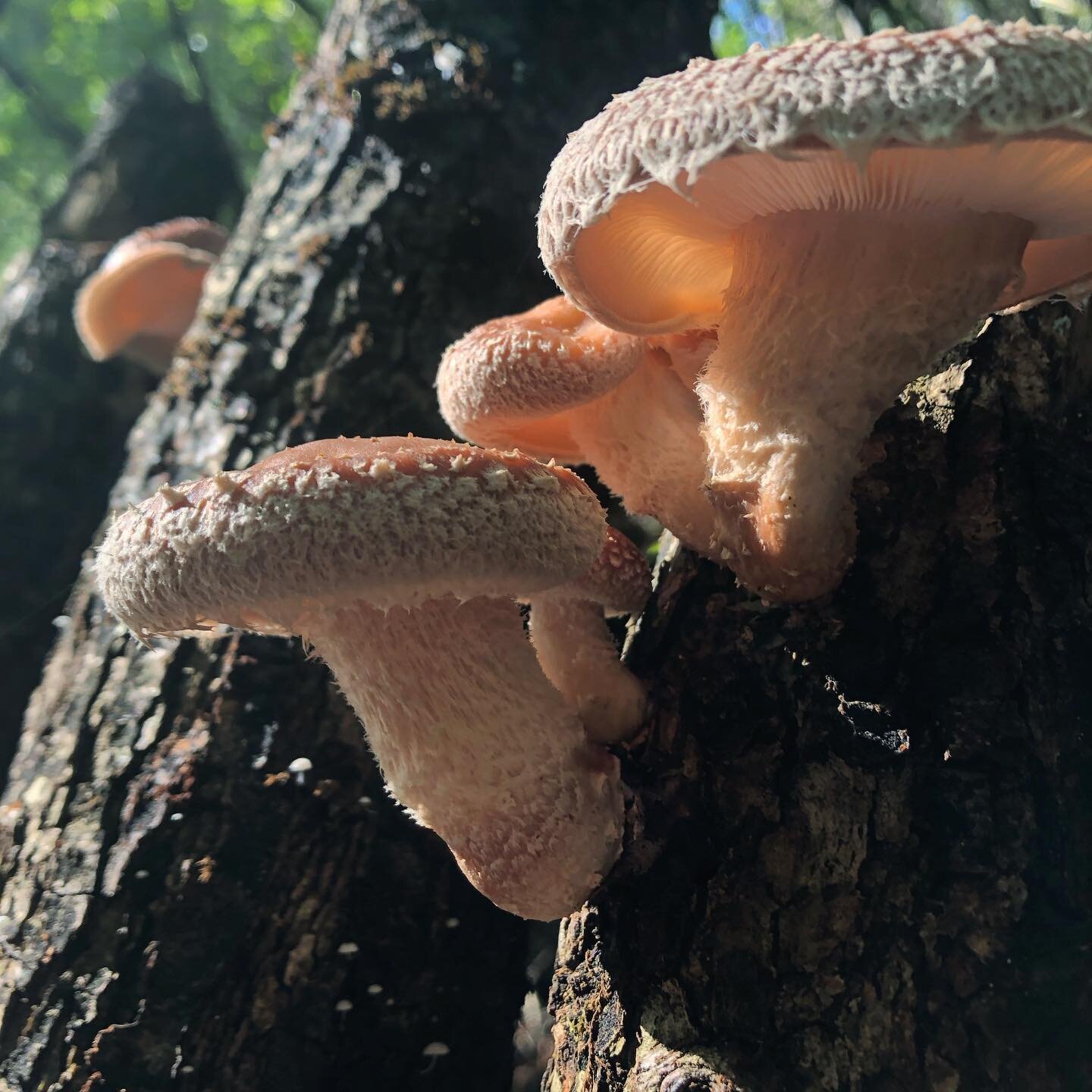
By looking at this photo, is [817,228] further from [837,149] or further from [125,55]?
[125,55]

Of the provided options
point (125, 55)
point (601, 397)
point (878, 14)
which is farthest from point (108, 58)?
point (601, 397)

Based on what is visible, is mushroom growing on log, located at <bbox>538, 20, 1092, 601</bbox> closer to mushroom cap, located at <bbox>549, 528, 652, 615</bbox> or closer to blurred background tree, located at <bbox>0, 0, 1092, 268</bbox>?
mushroom cap, located at <bbox>549, 528, 652, 615</bbox>

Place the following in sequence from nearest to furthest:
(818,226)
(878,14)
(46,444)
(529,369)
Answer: (818,226) < (529,369) < (46,444) < (878,14)

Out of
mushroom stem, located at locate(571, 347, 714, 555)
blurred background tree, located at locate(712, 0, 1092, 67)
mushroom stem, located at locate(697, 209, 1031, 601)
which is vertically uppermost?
mushroom stem, located at locate(697, 209, 1031, 601)

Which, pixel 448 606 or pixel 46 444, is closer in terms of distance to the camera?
pixel 448 606

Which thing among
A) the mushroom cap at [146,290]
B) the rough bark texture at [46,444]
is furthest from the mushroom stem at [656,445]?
the rough bark texture at [46,444]

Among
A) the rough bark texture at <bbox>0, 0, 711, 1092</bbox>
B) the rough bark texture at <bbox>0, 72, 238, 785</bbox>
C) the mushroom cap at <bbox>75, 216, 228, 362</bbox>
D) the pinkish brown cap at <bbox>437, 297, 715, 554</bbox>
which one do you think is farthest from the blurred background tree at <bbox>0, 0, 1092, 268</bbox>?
the pinkish brown cap at <bbox>437, 297, 715, 554</bbox>

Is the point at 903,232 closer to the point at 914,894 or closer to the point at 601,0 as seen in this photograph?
the point at 914,894

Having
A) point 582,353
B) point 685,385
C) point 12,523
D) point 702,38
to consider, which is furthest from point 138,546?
point 12,523
